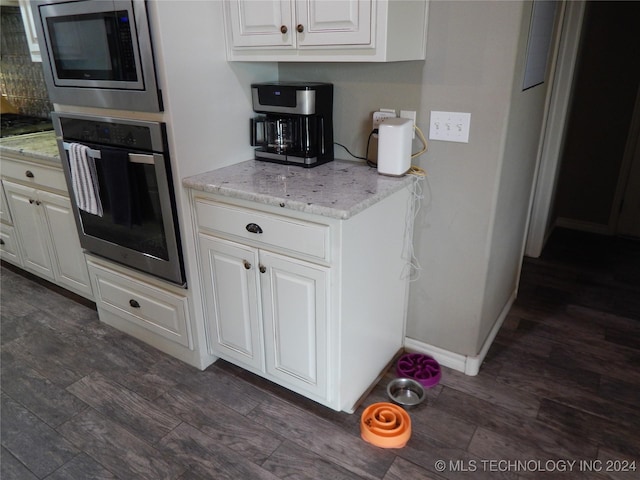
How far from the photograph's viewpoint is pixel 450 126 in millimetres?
1910

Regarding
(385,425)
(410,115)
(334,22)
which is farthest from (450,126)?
(385,425)

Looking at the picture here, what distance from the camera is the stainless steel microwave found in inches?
69.6

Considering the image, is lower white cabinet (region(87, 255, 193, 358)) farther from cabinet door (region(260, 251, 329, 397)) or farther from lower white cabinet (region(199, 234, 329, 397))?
cabinet door (region(260, 251, 329, 397))

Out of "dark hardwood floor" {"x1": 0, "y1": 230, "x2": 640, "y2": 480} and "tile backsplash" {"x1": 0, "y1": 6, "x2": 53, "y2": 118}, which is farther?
"tile backsplash" {"x1": 0, "y1": 6, "x2": 53, "y2": 118}

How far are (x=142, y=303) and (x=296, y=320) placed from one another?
0.96m

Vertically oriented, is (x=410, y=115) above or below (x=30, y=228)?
above

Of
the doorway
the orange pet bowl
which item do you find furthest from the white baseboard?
the doorway

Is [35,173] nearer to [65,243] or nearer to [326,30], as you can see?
[65,243]

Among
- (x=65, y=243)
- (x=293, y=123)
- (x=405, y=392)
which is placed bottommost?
(x=405, y=392)

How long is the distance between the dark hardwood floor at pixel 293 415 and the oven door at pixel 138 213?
55 centimetres

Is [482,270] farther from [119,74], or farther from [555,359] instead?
[119,74]

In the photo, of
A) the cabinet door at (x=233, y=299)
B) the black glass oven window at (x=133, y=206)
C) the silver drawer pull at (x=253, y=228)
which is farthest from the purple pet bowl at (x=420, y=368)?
the black glass oven window at (x=133, y=206)

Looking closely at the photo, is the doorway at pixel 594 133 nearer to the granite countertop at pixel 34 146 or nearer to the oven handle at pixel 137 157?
the oven handle at pixel 137 157

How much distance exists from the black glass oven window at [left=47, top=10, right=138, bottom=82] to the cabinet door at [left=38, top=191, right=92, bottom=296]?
2.65 feet
